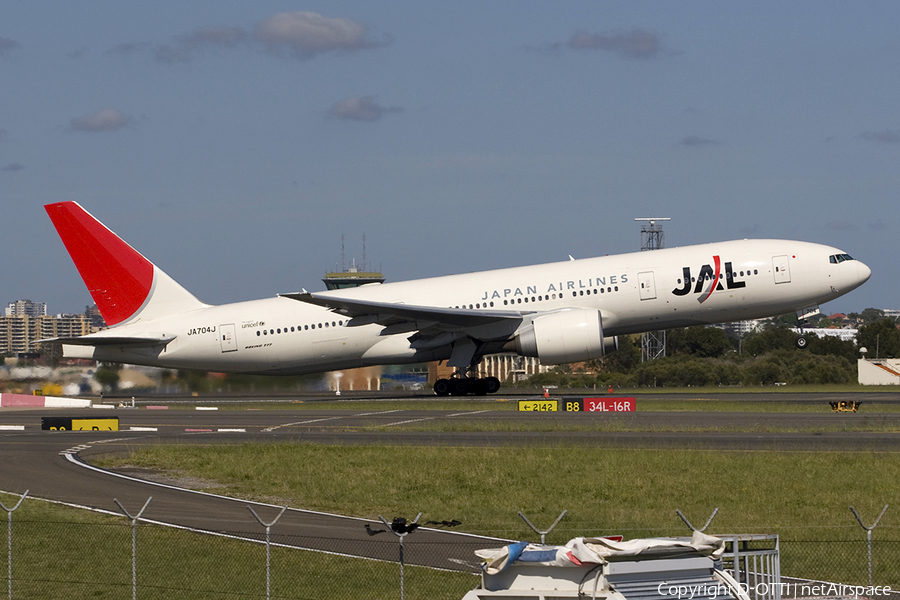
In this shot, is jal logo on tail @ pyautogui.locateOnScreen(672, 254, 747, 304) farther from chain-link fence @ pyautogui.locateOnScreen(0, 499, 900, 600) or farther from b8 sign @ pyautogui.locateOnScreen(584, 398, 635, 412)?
chain-link fence @ pyautogui.locateOnScreen(0, 499, 900, 600)

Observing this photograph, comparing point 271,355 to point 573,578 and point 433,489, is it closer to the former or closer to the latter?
point 433,489

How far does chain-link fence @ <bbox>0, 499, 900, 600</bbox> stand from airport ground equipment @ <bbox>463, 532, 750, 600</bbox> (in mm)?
4130

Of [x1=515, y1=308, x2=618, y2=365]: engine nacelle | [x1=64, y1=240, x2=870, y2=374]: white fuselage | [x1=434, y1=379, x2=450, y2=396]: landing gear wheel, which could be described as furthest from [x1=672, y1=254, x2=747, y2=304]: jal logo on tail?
[x1=434, y1=379, x2=450, y2=396]: landing gear wheel

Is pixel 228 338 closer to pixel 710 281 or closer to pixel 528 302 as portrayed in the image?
pixel 528 302

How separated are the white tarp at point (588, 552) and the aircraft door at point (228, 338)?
3652 cm

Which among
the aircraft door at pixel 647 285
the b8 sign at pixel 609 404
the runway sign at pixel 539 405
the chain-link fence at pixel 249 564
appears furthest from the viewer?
the aircraft door at pixel 647 285

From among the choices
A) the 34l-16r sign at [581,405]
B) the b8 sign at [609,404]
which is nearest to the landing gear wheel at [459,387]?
the 34l-16r sign at [581,405]

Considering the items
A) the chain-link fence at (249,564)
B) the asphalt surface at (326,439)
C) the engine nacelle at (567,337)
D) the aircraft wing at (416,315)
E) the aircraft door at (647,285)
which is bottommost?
the chain-link fence at (249,564)

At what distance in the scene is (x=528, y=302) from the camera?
137 ft

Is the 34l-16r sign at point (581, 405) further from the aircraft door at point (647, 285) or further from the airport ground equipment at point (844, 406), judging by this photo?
the airport ground equipment at point (844, 406)

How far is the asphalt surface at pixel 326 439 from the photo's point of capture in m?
16.4

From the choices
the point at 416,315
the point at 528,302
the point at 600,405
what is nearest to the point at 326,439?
the point at 416,315

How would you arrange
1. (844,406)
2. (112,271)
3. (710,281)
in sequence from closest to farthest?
1. (844,406)
2. (710,281)
3. (112,271)

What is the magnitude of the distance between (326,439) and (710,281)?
18.0 metres
